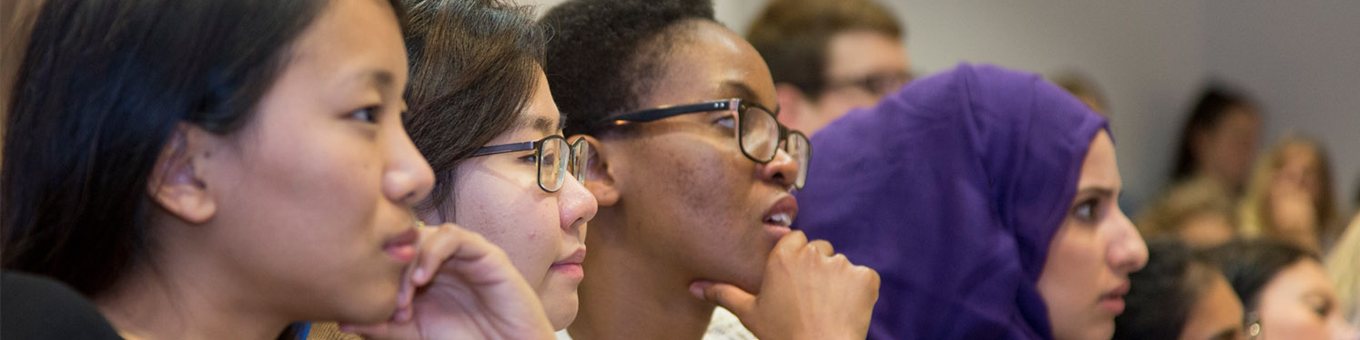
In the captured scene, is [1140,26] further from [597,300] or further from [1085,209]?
[597,300]

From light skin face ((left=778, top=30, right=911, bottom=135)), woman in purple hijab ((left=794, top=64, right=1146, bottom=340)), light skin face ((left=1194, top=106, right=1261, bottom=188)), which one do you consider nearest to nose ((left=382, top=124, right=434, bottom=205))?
woman in purple hijab ((left=794, top=64, right=1146, bottom=340))

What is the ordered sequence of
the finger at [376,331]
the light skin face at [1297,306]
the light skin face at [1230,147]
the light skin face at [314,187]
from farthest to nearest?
1. the light skin face at [1230,147]
2. the light skin face at [1297,306]
3. the finger at [376,331]
4. the light skin face at [314,187]

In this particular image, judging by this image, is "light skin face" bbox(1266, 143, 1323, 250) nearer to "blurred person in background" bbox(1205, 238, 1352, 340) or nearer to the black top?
"blurred person in background" bbox(1205, 238, 1352, 340)

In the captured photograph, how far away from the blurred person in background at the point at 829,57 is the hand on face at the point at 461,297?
8.01ft

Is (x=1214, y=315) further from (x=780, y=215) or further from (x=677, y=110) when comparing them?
(x=677, y=110)

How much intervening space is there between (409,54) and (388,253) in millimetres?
474

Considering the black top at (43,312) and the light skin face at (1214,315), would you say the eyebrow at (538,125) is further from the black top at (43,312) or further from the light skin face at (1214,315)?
the light skin face at (1214,315)

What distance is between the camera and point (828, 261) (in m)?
2.32

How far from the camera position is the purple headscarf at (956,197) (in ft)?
8.44

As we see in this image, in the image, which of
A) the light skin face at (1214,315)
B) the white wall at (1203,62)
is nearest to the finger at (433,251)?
the light skin face at (1214,315)

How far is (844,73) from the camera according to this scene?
13.6ft

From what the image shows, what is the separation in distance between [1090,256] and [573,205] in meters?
1.11

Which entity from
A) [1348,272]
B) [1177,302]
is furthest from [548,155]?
[1348,272]

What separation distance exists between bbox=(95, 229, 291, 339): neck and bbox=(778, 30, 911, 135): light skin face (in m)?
2.72
